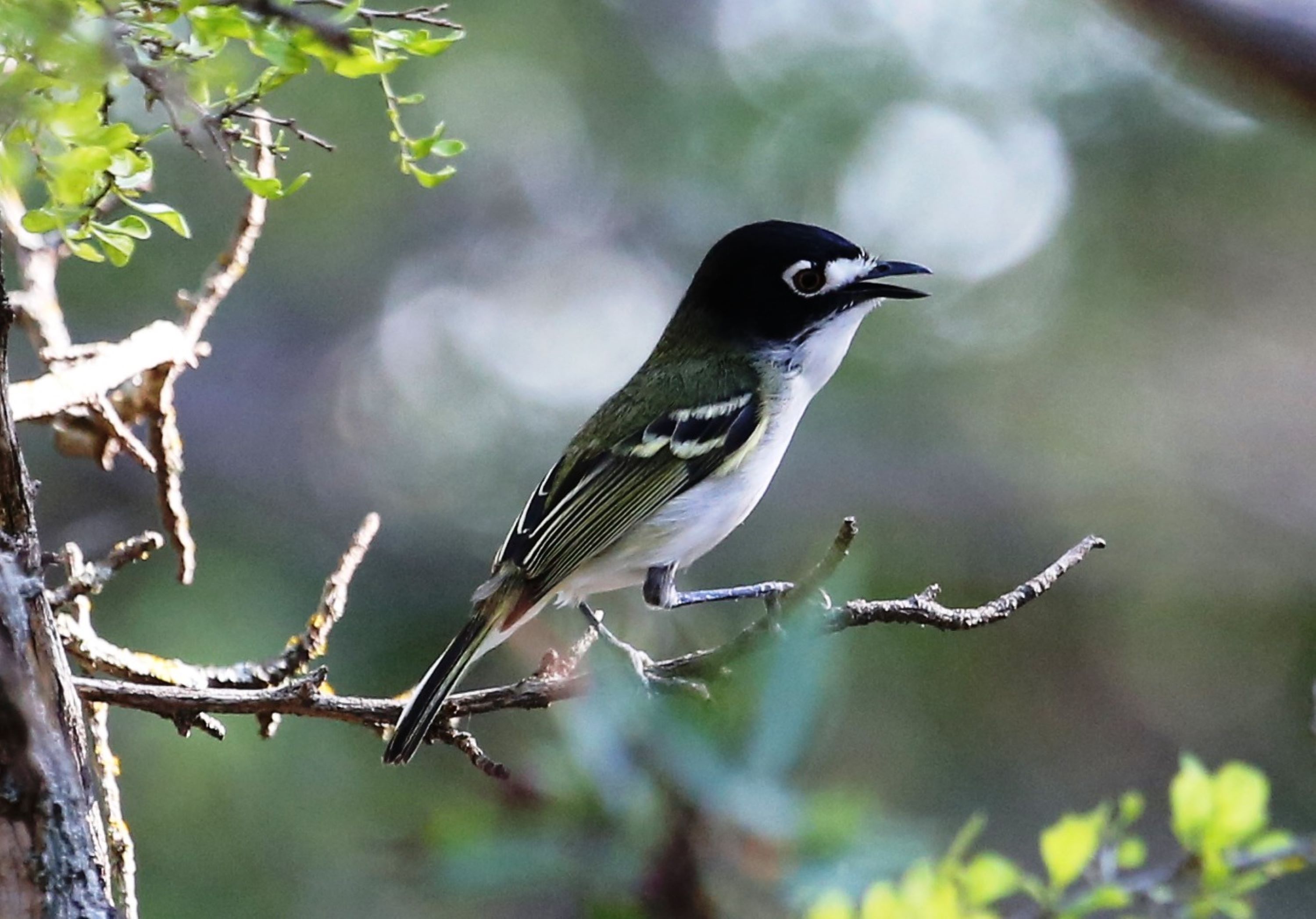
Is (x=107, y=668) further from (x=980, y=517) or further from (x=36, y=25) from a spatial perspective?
(x=980, y=517)

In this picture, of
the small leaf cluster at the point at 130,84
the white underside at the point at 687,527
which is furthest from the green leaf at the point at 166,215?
the white underside at the point at 687,527

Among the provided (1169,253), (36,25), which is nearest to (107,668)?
(36,25)

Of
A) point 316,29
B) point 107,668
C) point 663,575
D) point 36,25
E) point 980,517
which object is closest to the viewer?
point 316,29

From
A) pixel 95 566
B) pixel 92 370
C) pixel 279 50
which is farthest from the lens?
pixel 92 370

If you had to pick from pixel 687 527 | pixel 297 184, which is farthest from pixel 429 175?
pixel 687 527

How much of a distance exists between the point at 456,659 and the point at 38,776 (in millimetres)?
1396

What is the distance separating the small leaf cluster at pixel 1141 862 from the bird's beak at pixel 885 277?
2494 millimetres

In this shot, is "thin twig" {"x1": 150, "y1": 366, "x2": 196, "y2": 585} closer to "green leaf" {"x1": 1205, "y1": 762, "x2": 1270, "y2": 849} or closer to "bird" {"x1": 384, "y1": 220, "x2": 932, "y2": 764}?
"bird" {"x1": 384, "y1": 220, "x2": 932, "y2": 764}

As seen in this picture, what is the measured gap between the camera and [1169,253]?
9672mm

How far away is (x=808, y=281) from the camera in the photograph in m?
4.08

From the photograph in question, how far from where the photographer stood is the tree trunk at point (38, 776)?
1.63m

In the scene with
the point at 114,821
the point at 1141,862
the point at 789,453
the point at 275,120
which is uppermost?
the point at 275,120

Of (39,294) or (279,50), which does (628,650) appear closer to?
(279,50)

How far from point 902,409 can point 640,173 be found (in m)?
2.06
